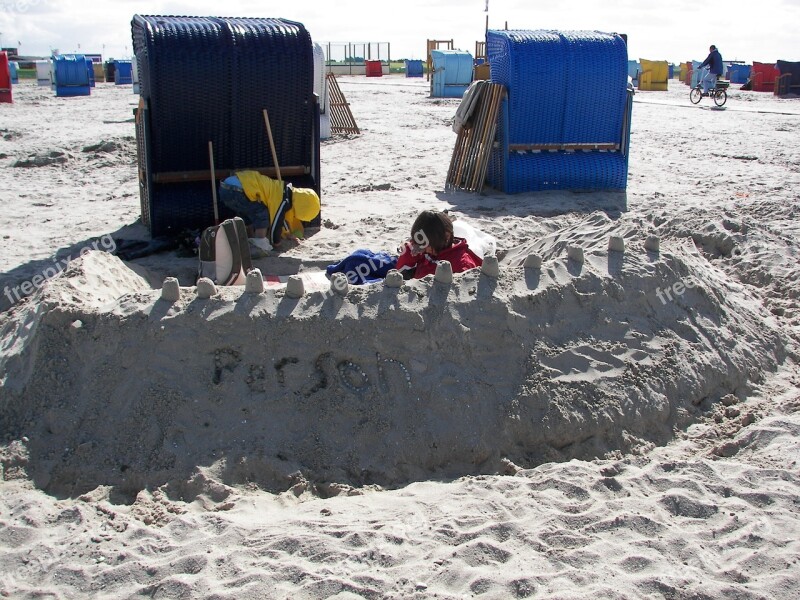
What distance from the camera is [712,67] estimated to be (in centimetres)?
2084

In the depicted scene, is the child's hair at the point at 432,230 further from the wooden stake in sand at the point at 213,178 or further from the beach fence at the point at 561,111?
the beach fence at the point at 561,111

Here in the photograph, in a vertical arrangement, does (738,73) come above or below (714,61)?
above

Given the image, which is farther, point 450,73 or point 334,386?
point 450,73

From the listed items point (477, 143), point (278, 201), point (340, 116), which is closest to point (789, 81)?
point (340, 116)

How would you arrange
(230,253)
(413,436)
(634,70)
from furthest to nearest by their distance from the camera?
(634,70), (230,253), (413,436)

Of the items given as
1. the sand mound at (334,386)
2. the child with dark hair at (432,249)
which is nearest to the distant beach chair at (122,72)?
the child with dark hair at (432,249)

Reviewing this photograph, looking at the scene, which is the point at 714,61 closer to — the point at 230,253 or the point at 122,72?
the point at 230,253

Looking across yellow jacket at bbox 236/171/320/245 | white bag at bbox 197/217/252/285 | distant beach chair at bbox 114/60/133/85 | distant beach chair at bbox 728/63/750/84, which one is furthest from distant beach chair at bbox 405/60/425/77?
white bag at bbox 197/217/252/285

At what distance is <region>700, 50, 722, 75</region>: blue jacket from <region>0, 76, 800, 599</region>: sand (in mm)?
16771

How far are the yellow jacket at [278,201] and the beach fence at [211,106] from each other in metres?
0.40

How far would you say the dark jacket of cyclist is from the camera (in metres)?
20.2

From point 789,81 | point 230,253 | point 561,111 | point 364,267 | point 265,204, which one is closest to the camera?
point 364,267

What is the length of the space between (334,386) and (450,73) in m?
23.0

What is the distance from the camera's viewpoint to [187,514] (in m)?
3.14
